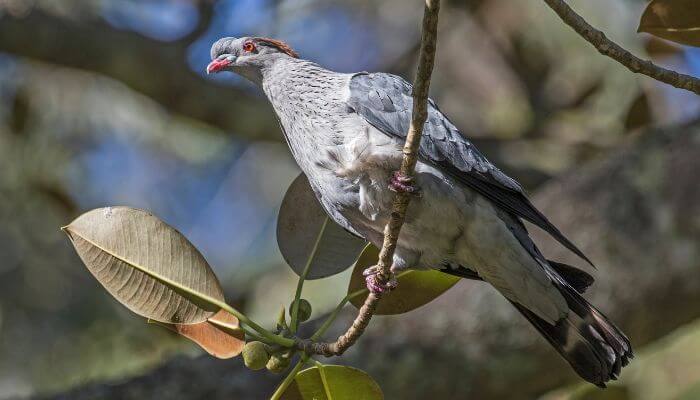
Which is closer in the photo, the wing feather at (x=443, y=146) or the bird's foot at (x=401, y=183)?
the bird's foot at (x=401, y=183)

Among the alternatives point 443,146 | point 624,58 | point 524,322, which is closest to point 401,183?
point 443,146

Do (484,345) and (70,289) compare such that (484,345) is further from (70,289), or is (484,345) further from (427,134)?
(70,289)

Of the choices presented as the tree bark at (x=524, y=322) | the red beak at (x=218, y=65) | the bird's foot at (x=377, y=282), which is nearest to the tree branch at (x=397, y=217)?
the bird's foot at (x=377, y=282)

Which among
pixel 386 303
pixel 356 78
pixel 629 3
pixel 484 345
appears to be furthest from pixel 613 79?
pixel 386 303

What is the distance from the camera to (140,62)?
562 centimetres

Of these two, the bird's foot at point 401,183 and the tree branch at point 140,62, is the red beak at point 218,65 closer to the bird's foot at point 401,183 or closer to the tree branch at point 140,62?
the bird's foot at point 401,183

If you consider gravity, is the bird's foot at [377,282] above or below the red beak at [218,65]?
below

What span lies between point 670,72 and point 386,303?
3.38ft

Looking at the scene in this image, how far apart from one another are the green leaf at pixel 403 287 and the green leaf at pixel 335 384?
28 cm

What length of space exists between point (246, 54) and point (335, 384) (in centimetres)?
149

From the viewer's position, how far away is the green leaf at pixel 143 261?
2357 mm

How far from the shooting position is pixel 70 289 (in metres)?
6.48

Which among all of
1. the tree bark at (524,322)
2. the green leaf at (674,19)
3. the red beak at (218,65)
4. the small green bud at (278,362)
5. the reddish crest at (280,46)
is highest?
the green leaf at (674,19)

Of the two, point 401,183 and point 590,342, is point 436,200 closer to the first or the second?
point 401,183
